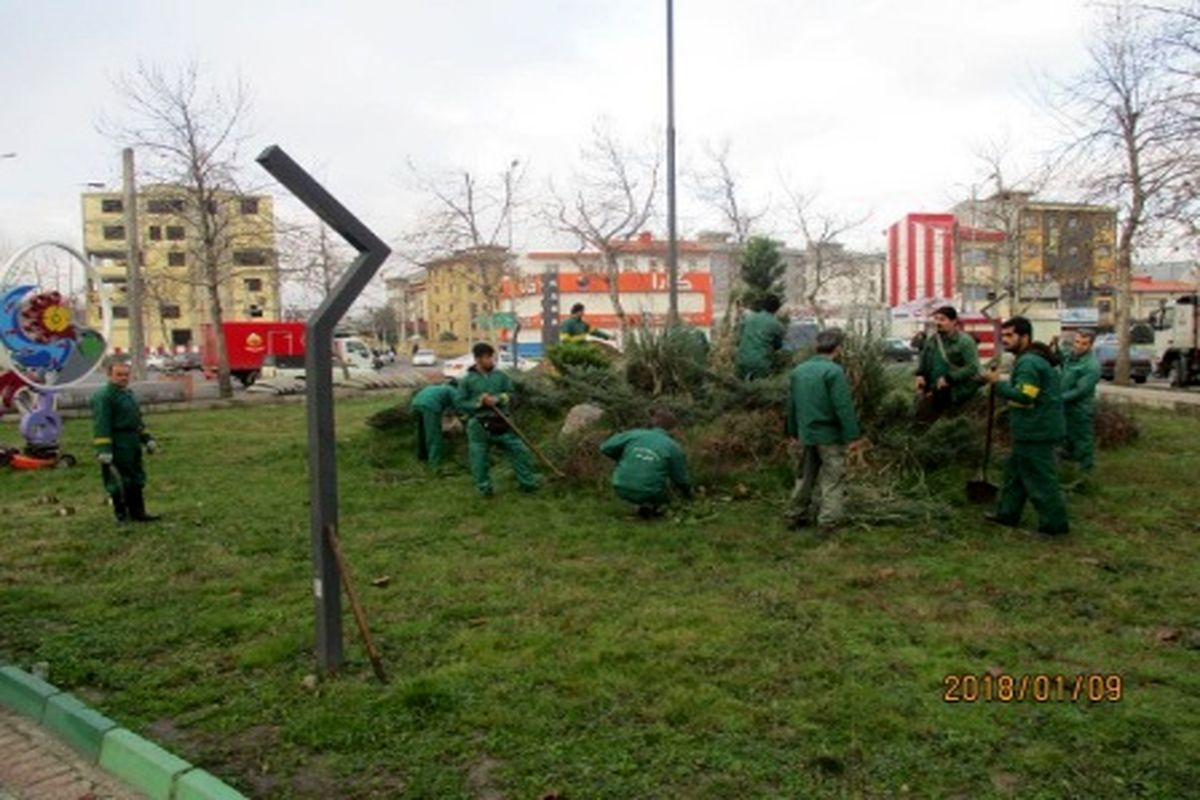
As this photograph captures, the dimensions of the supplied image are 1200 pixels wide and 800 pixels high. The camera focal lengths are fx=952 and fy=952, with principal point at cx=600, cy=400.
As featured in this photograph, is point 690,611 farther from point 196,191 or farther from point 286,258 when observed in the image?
point 286,258

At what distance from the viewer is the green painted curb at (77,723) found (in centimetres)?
408

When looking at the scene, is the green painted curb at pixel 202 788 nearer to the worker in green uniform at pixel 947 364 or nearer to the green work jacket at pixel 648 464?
the green work jacket at pixel 648 464

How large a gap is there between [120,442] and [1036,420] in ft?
25.6

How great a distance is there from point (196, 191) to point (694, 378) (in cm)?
1878

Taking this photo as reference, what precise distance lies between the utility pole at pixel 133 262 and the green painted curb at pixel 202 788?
22.7 metres

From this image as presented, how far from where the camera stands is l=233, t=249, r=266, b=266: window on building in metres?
28.7

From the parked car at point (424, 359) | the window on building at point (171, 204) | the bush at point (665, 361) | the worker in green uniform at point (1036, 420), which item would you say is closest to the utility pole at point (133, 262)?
the window on building at point (171, 204)

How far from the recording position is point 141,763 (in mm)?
3801

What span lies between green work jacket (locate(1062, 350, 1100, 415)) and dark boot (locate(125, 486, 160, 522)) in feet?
29.4

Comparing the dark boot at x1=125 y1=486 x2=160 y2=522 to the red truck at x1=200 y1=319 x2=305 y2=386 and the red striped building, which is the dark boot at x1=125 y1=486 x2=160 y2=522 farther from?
the red striped building

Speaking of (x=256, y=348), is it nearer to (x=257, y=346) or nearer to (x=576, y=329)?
(x=257, y=346)

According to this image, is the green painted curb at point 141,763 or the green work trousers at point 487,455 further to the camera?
the green work trousers at point 487,455

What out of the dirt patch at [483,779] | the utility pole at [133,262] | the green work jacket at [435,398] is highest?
the utility pole at [133,262]

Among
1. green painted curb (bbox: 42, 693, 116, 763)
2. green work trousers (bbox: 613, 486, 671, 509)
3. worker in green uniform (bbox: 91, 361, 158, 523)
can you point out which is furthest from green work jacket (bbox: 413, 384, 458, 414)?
green painted curb (bbox: 42, 693, 116, 763)
